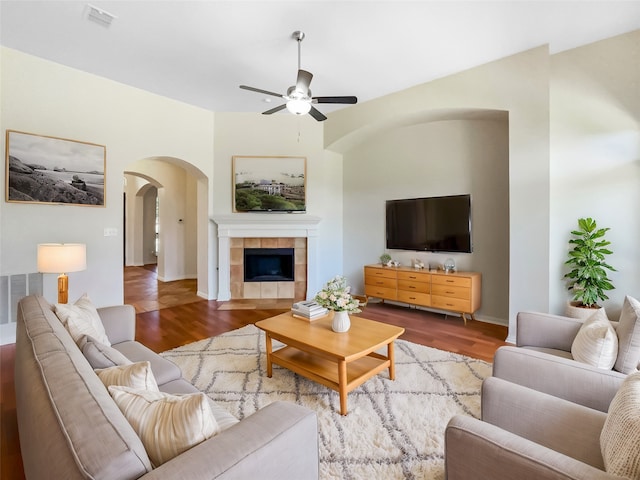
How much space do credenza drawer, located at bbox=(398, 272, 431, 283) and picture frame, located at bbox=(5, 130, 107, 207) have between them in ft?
13.7

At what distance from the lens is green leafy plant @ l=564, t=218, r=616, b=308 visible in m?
3.09

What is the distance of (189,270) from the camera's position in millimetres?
7461

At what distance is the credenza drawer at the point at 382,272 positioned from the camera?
469cm

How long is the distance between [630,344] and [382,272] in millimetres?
3201

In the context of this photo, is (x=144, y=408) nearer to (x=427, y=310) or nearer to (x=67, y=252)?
(x=67, y=252)

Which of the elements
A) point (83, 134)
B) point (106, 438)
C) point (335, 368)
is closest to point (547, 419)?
point (335, 368)

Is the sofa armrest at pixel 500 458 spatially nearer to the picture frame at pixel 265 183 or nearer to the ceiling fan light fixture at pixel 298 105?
the ceiling fan light fixture at pixel 298 105

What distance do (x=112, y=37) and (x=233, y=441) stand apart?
12.9 feet

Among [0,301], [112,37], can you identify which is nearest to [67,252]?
[0,301]

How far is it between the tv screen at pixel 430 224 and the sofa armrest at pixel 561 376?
278 cm

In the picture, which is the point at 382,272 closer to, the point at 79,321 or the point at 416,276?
the point at 416,276

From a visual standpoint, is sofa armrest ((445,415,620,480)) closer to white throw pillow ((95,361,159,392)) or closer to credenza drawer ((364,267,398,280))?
white throw pillow ((95,361,159,392))

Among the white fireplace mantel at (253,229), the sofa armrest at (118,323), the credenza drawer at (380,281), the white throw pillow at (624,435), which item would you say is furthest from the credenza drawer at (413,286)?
the sofa armrest at (118,323)

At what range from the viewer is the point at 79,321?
Answer: 173cm
